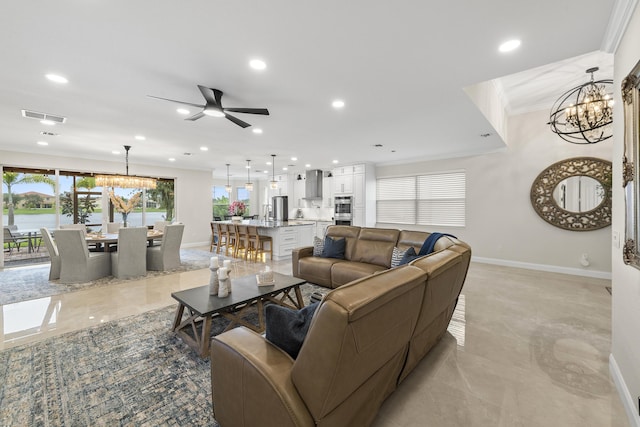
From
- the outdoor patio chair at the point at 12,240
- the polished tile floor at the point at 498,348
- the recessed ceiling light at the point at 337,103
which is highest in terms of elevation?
the recessed ceiling light at the point at 337,103

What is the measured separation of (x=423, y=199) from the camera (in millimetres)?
7324

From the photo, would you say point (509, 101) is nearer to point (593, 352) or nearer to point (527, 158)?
point (527, 158)

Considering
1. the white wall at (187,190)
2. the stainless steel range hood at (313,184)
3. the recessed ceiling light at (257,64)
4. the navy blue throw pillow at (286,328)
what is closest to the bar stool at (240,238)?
the white wall at (187,190)

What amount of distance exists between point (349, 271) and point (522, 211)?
14.4ft

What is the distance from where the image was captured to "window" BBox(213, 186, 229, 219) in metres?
12.0

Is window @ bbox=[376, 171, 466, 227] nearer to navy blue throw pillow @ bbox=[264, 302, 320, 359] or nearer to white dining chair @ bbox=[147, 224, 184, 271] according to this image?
white dining chair @ bbox=[147, 224, 184, 271]

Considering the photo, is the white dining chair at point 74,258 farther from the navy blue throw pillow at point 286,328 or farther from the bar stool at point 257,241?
the navy blue throw pillow at point 286,328

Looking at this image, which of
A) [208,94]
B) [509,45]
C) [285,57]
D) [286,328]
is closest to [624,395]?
[286,328]

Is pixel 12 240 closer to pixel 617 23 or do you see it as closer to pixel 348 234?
pixel 348 234

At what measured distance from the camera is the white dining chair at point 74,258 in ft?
14.8

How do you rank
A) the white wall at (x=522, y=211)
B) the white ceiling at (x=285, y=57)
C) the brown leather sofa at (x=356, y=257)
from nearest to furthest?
1. the white ceiling at (x=285, y=57)
2. the brown leather sofa at (x=356, y=257)
3. the white wall at (x=522, y=211)

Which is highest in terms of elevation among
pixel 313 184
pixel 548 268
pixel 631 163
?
pixel 313 184

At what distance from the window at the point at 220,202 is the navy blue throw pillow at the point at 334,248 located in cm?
868

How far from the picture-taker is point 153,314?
10.6 ft
